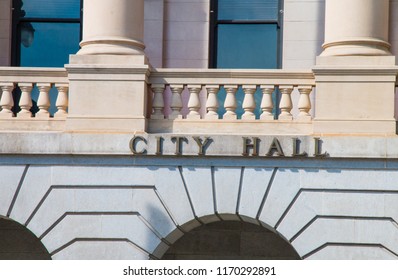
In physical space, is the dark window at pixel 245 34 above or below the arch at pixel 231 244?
above

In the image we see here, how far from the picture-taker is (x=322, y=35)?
2636cm

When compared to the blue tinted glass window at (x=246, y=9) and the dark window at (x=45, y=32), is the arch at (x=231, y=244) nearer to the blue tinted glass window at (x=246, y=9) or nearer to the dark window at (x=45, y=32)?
the blue tinted glass window at (x=246, y=9)

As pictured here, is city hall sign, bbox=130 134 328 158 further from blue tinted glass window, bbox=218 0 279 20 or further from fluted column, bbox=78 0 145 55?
blue tinted glass window, bbox=218 0 279 20

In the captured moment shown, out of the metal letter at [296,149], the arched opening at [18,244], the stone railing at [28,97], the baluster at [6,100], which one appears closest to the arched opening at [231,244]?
the arched opening at [18,244]

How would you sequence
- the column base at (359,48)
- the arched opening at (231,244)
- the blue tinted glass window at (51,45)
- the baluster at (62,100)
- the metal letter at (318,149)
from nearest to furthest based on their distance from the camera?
the metal letter at (318,149) → the column base at (359,48) → the baluster at (62,100) → the arched opening at (231,244) → the blue tinted glass window at (51,45)

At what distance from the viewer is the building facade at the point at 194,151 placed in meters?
22.3

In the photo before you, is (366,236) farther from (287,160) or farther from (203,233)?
(203,233)

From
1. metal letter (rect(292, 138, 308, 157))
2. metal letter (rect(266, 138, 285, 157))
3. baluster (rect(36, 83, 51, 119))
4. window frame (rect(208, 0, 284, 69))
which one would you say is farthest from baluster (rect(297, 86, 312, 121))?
baluster (rect(36, 83, 51, 119))

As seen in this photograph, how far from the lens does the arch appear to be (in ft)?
87.6

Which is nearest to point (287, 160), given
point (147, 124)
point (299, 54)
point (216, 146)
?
point (216, 146)

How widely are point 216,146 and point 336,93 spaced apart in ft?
A: 8.34

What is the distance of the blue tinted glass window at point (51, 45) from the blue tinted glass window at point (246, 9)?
11.3 ft

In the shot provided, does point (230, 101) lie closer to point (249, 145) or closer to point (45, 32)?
point (249, 145)

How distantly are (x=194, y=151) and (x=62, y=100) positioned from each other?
301 centimetres
